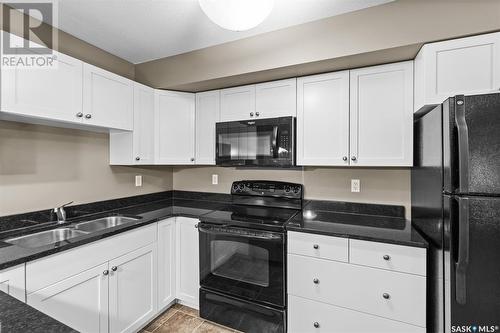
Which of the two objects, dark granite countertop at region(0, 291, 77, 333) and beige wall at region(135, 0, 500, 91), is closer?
dark granite countertop at region(0, 291, 77, 333)

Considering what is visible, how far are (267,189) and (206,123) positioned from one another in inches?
37.0

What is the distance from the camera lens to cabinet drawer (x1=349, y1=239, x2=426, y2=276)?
147 centimetres

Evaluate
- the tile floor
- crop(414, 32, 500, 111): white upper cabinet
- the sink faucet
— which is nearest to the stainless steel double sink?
the sink faucet

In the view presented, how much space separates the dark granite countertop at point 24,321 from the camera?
69 cm

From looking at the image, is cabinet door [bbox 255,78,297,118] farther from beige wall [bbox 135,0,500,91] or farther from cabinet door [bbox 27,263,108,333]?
cabinet door [bbox 27,263,108,333]

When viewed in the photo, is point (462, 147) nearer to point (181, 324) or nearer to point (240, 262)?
point (240, 262)

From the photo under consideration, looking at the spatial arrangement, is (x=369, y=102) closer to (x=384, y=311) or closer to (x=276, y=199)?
(x=276, y=199)

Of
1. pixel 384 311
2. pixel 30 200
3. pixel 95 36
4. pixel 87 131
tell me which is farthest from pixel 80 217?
pixel 384 311

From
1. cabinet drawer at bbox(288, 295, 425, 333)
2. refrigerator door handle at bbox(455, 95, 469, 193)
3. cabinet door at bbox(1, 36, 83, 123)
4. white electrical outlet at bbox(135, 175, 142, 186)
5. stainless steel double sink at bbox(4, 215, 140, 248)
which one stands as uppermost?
cabinet door at bbox(1, 36, 83, 123)

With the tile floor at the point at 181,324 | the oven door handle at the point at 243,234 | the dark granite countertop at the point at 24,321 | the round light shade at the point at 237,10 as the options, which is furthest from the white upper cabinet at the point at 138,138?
the dark granite countertop at the point at 24,321

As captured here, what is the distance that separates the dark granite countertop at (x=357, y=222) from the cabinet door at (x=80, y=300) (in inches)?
54.1

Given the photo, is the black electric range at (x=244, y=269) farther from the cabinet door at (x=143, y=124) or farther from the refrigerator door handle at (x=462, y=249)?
the refrigerator door handle at (x=462, y=249)

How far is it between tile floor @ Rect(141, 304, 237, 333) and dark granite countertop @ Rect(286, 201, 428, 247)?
3.77 feet

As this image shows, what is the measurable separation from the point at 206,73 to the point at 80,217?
1669 mm
